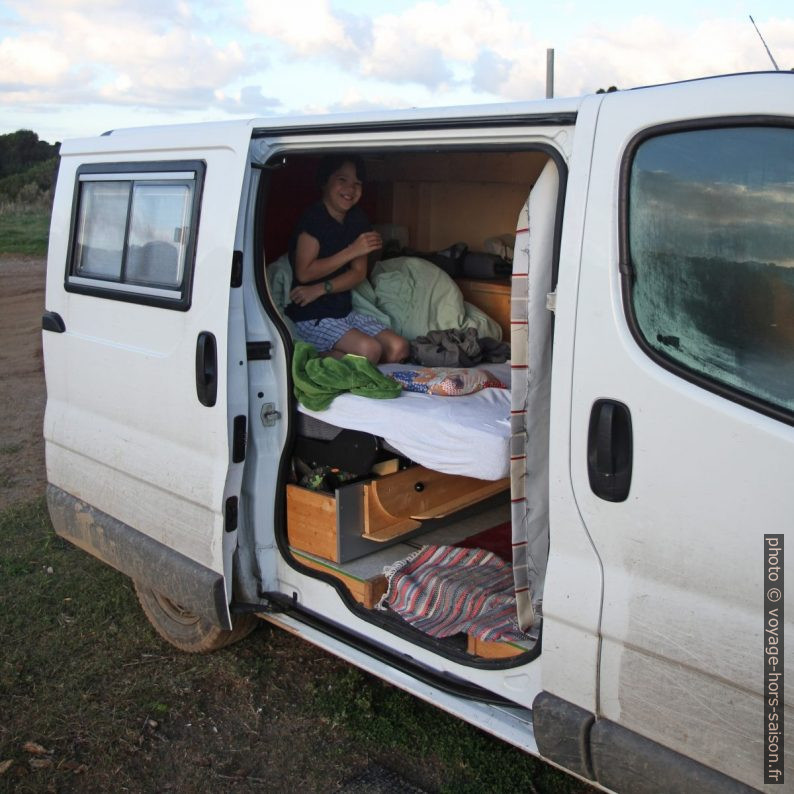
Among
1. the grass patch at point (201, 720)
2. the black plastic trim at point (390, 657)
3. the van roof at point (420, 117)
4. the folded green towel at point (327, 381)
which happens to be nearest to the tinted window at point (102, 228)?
the van roof at point (420, 117)

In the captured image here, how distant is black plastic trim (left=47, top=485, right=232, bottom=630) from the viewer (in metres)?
3.52

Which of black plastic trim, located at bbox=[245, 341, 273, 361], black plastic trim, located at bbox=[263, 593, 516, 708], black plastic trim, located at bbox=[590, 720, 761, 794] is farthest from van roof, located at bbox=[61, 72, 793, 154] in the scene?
black plastic trim, located at bbox=[263, 593, 516, 708]

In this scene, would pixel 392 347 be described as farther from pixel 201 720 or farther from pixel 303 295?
pixel 201 720

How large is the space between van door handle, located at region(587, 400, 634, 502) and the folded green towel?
1.34 metres

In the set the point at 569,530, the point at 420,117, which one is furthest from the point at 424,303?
the point at 569,530

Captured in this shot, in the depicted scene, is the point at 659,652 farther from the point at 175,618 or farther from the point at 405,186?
the point at 405,186

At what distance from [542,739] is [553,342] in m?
1.12

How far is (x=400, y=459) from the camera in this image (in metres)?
3.79

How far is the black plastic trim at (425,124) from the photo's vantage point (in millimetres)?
2422

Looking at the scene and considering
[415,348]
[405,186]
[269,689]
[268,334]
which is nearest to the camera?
[268,334]

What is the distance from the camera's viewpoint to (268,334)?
344 centimetres

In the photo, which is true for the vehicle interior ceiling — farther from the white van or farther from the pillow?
the pillow

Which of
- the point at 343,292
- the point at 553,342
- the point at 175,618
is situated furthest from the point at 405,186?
the point at 553,342

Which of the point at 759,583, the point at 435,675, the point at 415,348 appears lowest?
the point at 435,675
